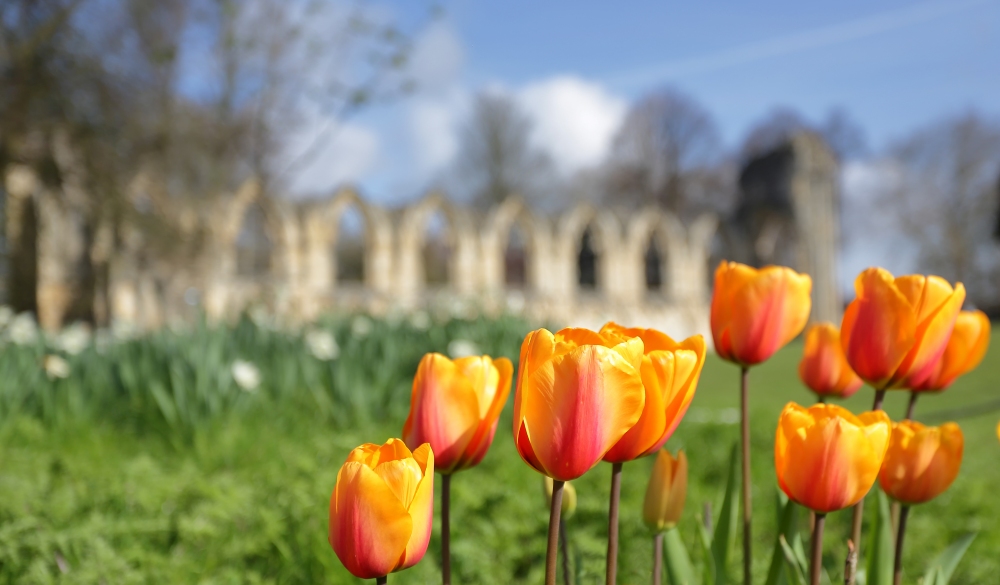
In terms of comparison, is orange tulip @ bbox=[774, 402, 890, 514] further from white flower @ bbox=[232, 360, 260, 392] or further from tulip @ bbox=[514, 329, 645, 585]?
white flower @ bbox=[232, 360, 260, 392]

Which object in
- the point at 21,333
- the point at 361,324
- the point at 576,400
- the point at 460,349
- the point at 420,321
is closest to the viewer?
the point at 576,400

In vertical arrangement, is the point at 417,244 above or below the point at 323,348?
above

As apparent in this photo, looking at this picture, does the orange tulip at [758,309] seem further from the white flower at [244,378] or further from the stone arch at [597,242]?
the stone arch at [597,242]

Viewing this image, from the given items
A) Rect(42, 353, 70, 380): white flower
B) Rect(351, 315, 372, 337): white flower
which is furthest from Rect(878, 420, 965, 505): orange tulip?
Rect(351, 315, 372, 337): white flower

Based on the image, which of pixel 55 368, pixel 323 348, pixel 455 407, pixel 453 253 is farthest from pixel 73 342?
pixel 453 253

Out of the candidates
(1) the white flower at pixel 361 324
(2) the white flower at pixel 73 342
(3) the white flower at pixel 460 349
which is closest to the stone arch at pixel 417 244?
(1) the white flower at pixel 361 324

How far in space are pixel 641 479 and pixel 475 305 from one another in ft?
12.0

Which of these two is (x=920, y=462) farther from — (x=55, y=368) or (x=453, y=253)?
(x=453, y=253)

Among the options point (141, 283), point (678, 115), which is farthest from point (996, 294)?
point (141, 283)

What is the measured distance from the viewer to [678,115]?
27.5 meters

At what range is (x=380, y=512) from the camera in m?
0.66

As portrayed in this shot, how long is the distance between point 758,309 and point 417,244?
45.9 feet

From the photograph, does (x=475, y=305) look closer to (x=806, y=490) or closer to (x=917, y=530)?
(x=917, y=530)

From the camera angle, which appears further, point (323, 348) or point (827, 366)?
point (323, 348)
